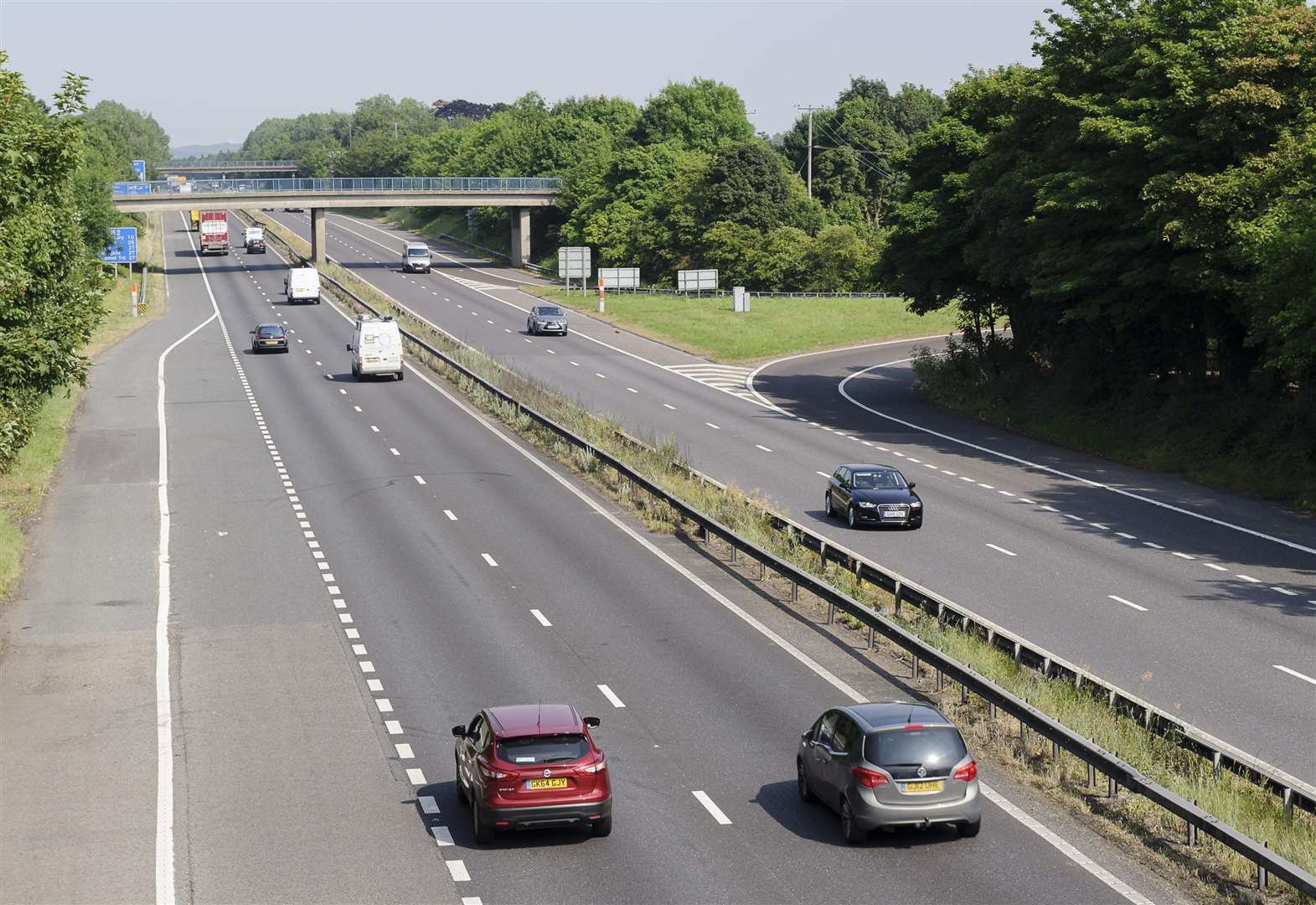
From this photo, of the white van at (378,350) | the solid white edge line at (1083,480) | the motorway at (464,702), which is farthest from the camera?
the white van at (378,350)

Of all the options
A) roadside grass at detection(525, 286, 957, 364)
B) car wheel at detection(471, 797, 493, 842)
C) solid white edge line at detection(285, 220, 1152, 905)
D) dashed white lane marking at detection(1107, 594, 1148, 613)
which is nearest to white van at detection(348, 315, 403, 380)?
solid white edge line at detection(285, 220, 1152, 905)

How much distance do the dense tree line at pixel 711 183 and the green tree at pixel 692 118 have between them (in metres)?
0.11

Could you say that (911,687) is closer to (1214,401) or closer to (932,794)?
(932,794)

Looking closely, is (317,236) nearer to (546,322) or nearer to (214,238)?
(214,238)

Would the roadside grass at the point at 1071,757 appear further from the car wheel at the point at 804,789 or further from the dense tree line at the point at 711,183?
the dense tree line at the point at 711,183

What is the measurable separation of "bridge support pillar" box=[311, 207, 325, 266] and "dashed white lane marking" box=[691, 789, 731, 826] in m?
107

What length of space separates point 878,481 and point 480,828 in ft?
72.2

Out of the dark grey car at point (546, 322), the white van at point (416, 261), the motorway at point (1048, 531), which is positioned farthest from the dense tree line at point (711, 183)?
the motorway at point (1048, 531)

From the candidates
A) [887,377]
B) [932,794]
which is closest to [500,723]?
[932,794]

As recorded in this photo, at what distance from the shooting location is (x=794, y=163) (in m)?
150

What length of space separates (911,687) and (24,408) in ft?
82.9

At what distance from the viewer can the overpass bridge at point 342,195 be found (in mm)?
116312

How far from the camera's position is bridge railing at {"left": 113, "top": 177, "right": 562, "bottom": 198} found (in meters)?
117

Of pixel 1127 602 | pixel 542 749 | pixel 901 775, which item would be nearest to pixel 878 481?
pixel 1127 602
